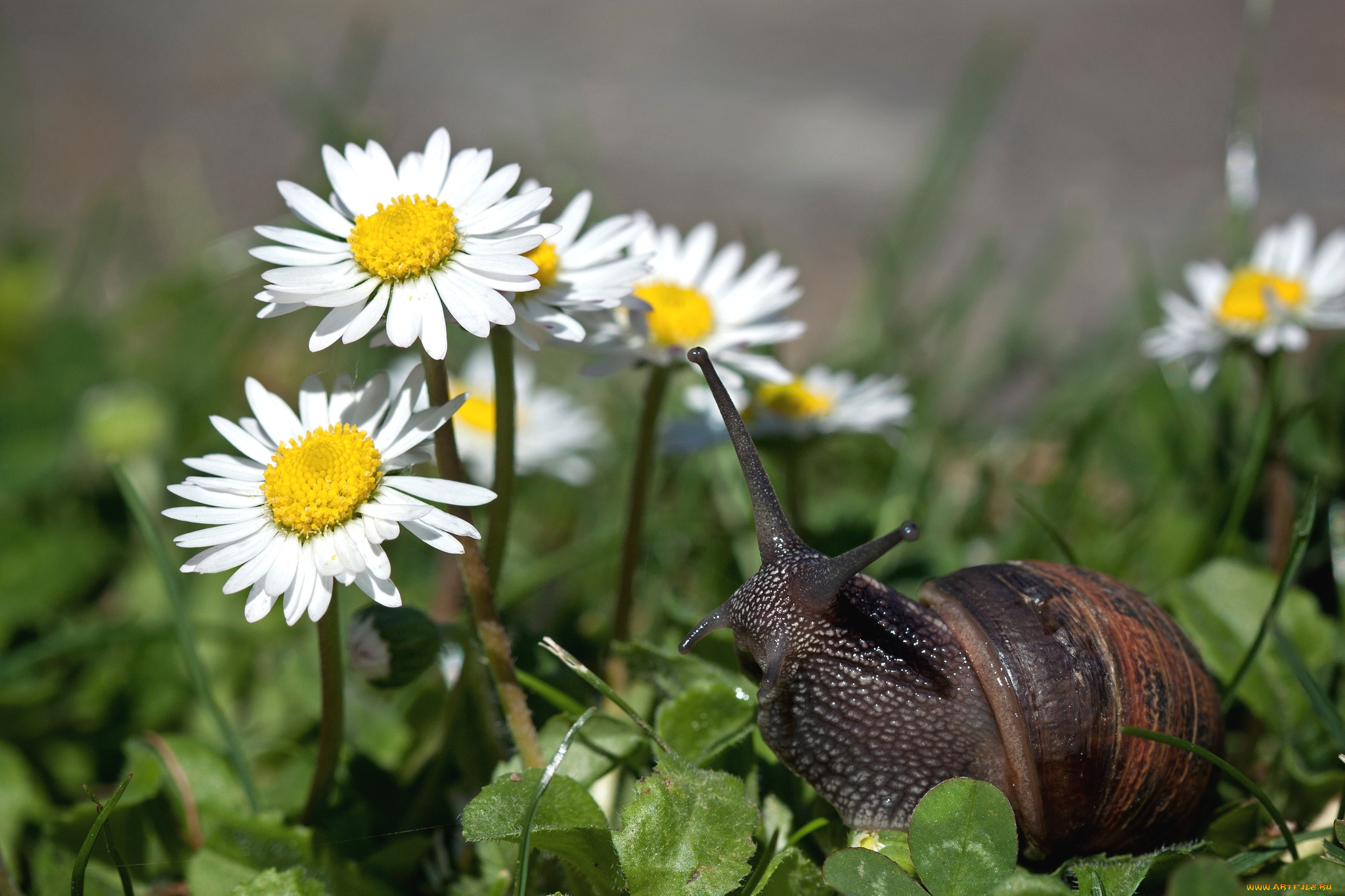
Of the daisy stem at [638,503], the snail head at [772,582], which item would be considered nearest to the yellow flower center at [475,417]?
the daisy stem at [638,503]

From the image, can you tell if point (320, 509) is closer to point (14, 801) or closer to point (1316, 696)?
point (14, 801)

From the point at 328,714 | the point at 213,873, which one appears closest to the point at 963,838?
the point at 328,714

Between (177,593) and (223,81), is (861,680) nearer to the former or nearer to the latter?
(177,593)

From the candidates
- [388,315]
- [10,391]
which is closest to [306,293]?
[388,315]

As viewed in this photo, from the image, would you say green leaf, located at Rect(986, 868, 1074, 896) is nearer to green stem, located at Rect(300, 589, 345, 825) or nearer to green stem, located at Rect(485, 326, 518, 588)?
green stem, located at Rect(485, 326, 518, 588)

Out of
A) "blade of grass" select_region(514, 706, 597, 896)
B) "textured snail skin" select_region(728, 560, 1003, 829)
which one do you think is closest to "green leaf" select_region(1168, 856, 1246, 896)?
"textured snail skin" select_region(728, 560, 1003, 829)

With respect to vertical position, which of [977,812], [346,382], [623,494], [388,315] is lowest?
[623,494]
